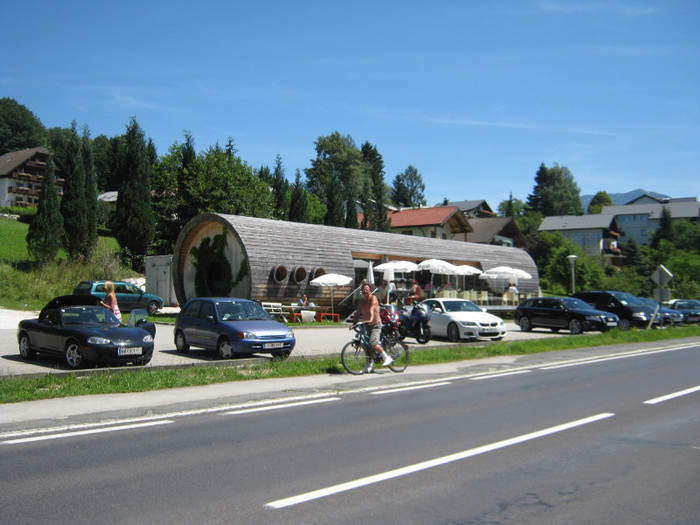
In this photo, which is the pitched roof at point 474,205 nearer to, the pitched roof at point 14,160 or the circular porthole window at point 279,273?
the pitched roof at point 14,160

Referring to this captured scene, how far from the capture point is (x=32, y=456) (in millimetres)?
6426

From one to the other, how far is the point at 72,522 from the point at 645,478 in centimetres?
487

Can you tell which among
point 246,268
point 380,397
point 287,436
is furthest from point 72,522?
point 246,268

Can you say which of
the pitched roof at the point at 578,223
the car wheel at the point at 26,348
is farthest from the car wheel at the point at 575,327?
the pitched roof at the point at 578,223

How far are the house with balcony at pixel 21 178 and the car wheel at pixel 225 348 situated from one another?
6668cm

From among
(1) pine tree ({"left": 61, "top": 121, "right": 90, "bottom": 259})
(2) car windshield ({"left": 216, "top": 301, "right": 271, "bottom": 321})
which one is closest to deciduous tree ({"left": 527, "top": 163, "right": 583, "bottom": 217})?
(1) pine tree ({"left": 61, "top": 121, "right": 90, "bottom": 259})

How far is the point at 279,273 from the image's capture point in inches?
1086

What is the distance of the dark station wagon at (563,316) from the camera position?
2572cm

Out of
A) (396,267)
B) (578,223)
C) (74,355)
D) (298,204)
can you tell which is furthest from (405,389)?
(578,223)

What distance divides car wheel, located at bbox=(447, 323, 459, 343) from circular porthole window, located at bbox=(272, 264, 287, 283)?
8.78m

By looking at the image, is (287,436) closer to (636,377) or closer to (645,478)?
(645,478)

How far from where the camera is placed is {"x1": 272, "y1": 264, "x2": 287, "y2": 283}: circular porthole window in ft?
89.7

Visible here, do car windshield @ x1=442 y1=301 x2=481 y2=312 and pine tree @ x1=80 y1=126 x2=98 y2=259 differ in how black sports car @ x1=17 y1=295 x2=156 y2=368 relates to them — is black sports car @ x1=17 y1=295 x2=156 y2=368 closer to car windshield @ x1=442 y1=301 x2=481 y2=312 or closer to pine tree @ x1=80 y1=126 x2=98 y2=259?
car windshield @ x1=442 y1=301 x2=481 y2=312

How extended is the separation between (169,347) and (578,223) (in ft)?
314
